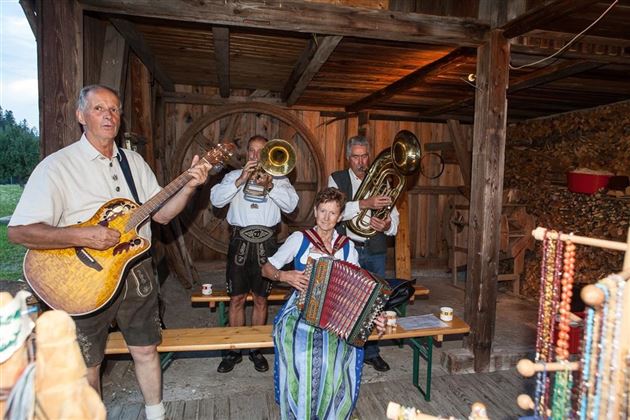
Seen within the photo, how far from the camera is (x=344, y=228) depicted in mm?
3566

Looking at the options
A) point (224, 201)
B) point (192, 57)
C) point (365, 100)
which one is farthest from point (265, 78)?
point (224, 201)

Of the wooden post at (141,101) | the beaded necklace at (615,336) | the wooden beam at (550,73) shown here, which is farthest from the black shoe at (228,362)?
the wooden beam at (550,73)

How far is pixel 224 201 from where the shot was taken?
3389mm

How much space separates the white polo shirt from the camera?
193cm

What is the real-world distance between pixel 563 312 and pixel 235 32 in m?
3.53

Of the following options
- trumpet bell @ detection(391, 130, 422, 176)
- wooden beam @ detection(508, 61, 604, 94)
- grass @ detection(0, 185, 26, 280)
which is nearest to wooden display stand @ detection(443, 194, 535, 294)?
wooden beam @ detection(508, 61, 604, 94)

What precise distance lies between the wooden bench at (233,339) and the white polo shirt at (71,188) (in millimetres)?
944

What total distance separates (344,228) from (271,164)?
2.86ft

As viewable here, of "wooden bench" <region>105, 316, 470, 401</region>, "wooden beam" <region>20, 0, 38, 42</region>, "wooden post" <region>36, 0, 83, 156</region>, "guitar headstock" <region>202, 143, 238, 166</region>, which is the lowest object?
"wooden bench" <region>105, 316, 470, 401</region>

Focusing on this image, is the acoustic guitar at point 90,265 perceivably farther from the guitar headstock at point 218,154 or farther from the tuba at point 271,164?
the tuba at point 271,164

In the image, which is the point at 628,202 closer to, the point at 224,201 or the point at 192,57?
the point at 224,201

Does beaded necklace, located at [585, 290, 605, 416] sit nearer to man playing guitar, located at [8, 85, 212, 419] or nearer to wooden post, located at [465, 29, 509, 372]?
man playing guitar, located at [8, 85, 212, 419]

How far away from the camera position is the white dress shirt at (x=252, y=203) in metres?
3.41

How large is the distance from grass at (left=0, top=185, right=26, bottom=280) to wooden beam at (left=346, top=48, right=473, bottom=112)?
641 centimetres
